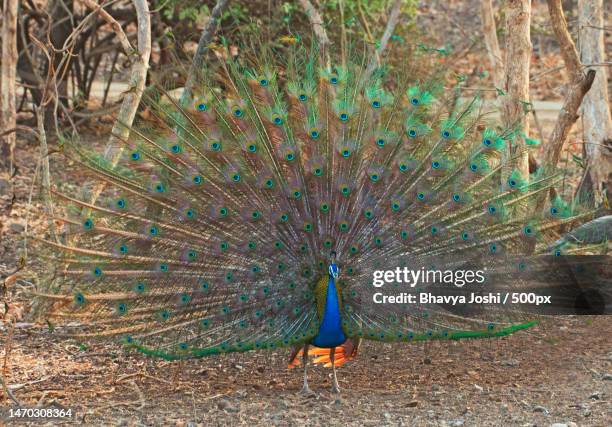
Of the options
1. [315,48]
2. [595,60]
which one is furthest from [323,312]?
[595,60]

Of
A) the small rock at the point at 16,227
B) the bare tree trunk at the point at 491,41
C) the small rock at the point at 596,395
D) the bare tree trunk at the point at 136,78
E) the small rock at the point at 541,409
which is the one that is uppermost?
the bare tree trunk at the point at 491,41

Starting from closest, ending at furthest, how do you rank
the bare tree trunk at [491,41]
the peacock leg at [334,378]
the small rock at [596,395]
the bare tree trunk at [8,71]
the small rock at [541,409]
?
the small rock at [541,409], the small rock at [596,395], the peacock leg at [334,378], the bare tree trunk at [491,41], the bare tree trunk at [8,71]

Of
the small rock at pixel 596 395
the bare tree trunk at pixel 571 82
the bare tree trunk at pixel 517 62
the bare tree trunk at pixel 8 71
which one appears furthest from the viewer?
the bare tree trunk at pixel 8 71

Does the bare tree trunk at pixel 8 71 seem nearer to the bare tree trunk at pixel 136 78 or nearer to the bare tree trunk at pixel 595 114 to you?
the bare tree trunk at pixel 136 78

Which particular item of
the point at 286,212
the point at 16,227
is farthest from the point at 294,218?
the point at 16,227

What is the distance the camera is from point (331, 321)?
583cm

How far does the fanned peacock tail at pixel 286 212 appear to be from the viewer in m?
5.89

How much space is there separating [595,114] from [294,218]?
13.3ft

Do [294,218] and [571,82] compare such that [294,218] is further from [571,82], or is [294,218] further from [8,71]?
[8,71]

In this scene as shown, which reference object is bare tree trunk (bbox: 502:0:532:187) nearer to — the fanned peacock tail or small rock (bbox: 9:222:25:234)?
the fanned peacock tail

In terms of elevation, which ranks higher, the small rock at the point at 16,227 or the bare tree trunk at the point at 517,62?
the bare tree trunk at the point at 517,62

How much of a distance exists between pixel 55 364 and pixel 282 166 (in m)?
1.96

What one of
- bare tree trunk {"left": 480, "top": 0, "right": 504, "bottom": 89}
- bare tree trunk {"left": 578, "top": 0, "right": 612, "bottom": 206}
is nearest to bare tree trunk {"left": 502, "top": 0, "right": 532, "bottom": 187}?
bare tree trunk {"left": 480, "top": 0, "right": 504, "bottom": 89}

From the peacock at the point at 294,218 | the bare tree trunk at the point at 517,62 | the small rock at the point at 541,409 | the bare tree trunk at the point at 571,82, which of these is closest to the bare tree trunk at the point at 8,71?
the peacock at the point at 294,218
